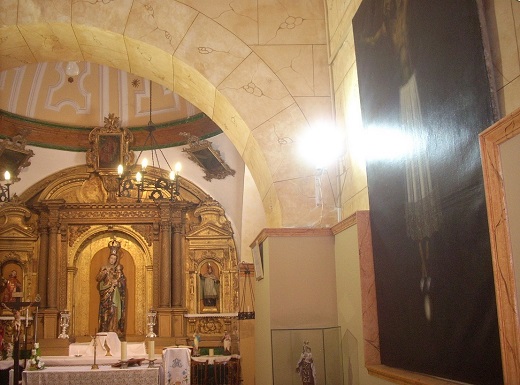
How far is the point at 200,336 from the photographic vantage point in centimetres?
1377

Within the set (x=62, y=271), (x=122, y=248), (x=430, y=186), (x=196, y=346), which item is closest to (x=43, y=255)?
(x=62, y=271)

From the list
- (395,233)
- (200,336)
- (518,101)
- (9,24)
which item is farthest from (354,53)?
(200,336)

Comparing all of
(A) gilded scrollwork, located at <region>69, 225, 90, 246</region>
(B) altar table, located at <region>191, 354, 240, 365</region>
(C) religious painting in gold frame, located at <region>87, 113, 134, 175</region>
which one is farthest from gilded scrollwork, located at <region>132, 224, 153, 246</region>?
(B) altar table, located at <region>191, 354, 240, 365</region>

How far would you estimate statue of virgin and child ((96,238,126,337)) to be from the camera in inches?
551

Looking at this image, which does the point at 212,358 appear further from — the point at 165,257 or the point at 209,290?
the point at 165,257

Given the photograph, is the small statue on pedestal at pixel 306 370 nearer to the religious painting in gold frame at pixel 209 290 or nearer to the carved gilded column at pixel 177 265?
the religious painting in gold frame at pixel 209 290

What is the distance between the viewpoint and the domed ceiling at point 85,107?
45.8 feet

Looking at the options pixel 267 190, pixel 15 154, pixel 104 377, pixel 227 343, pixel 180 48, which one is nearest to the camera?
pixel 180 48

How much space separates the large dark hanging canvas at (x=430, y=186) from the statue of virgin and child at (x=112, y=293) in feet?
33.3

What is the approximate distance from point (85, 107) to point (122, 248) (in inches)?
128

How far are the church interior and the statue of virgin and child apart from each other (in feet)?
0.14

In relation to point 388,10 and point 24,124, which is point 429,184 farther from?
point 24,124

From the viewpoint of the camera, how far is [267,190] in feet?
21.8

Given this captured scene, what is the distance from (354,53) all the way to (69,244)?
33.2 ft
